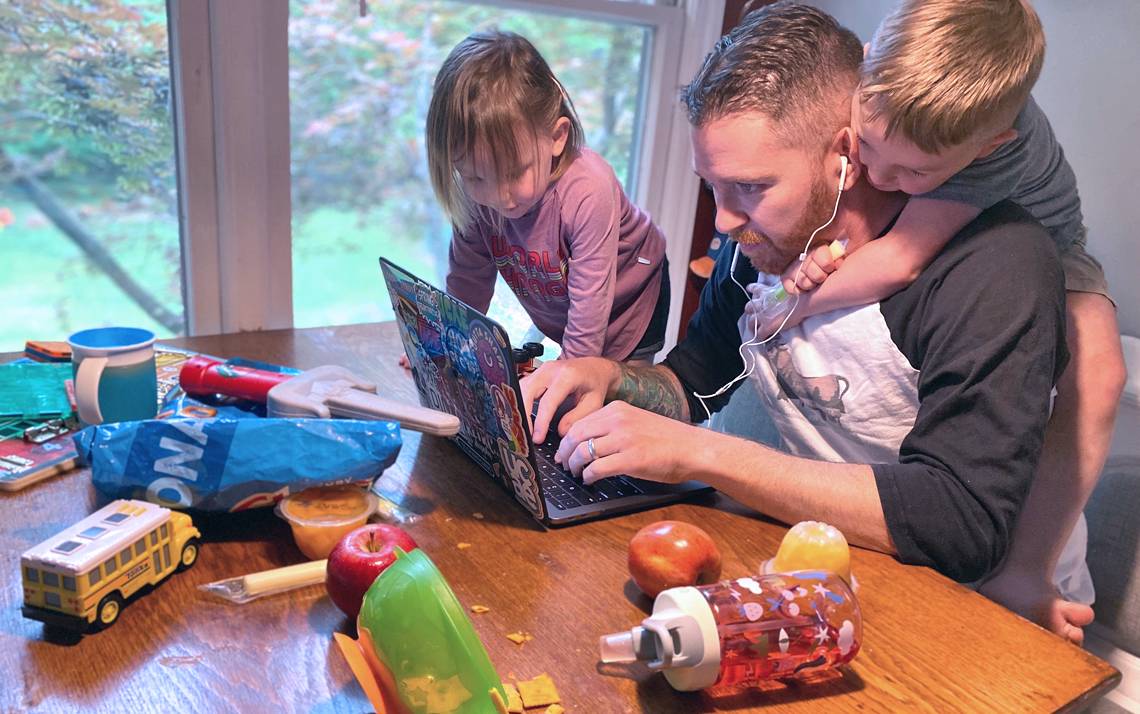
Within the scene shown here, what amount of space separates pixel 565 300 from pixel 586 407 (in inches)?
15.1

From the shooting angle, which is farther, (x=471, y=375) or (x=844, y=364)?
(x=844, y=364)

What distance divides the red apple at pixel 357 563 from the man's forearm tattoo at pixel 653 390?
56 cm

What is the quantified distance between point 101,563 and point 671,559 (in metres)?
0.45

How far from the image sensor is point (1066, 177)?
1.03 metres

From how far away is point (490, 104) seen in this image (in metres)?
1.22

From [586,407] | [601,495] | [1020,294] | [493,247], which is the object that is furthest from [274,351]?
[1020,294]

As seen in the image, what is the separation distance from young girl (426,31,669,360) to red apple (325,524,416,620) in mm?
706

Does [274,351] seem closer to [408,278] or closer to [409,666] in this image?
[408,278]

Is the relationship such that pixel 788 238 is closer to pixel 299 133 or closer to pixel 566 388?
pixel 566 388

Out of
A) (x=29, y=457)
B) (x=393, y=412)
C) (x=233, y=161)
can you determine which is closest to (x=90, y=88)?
(x=233, y=161)

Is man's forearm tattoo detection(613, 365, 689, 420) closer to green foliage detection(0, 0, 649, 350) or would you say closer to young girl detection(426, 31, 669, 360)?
young girl detection(426, 31, 669, 360)

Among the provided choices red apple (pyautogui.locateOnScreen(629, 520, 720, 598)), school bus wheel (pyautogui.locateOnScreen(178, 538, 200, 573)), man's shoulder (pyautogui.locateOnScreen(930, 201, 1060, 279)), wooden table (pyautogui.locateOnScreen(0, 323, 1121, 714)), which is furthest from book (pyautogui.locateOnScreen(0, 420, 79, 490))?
man's shoulder (pyautogui.locateOnScreen(930, 201, 1060, 279))

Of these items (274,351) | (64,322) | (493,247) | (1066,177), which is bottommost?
(64,322)

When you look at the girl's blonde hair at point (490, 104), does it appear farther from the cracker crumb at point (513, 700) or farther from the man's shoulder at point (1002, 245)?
the cracker crumb at point (513, 700)
